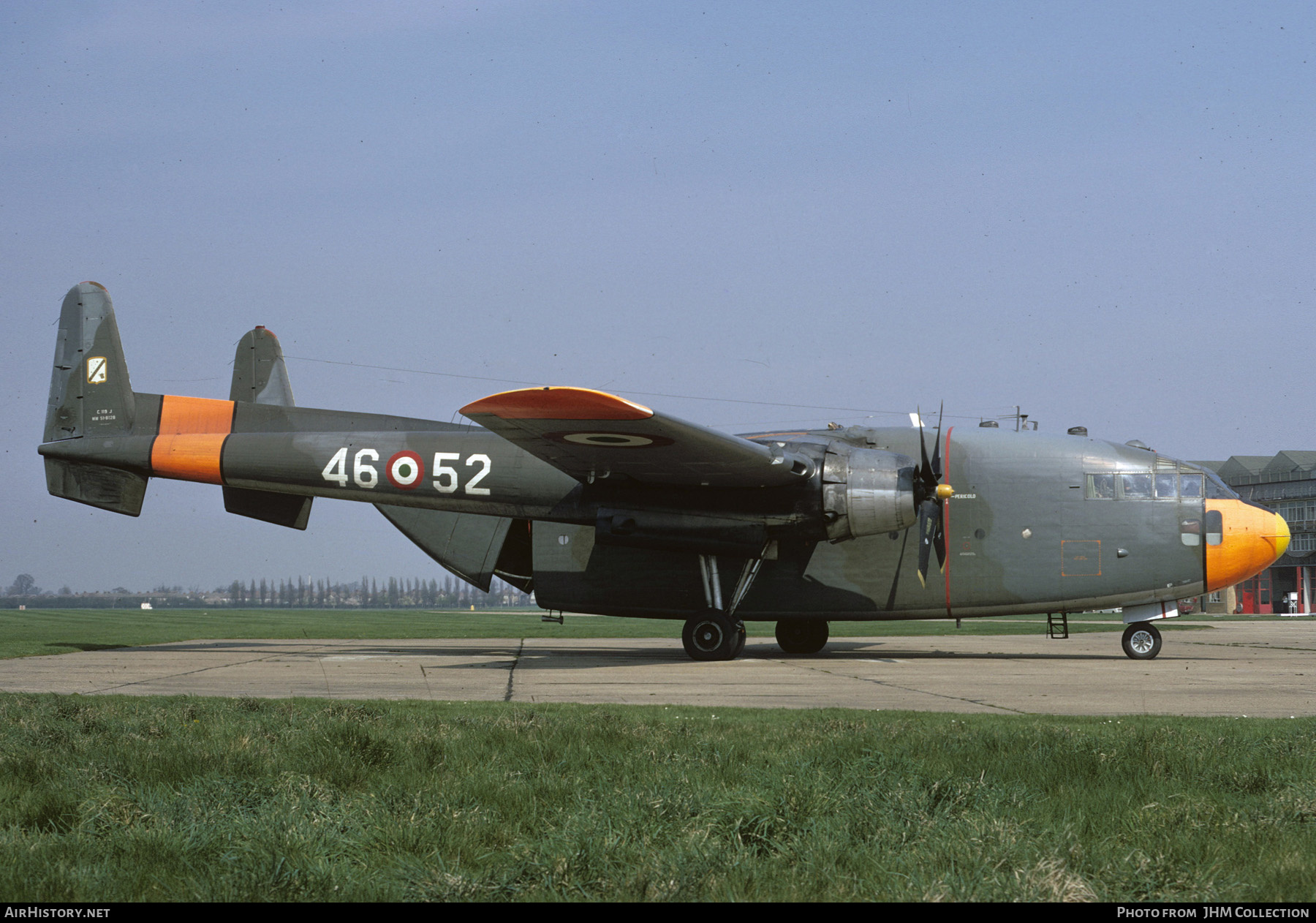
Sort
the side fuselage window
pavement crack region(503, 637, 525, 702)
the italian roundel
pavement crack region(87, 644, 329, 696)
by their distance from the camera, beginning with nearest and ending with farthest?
pavement crack region(503, 637, 525, 702) < pavement crack region(87, 644, 329, 696) < the side fuselage window < the italian roundel

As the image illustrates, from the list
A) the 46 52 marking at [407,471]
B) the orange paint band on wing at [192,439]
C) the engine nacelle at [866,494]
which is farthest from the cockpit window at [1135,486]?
the orange paint band on wing at [192,439]

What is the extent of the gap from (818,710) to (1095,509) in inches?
421

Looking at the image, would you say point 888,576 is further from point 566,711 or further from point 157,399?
point 157,399

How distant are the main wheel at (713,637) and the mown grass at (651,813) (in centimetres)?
1049

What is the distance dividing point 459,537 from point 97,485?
7.52 meters

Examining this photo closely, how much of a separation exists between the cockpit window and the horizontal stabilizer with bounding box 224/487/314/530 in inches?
628

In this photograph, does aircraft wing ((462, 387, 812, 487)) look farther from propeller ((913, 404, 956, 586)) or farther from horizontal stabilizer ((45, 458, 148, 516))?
horizontal stabilizer ((45, 458, 148, 516))

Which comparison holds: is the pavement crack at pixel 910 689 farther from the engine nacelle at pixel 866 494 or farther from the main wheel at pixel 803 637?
the main wheel at pixel 803 637

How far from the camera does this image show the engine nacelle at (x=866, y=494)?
17.1 m

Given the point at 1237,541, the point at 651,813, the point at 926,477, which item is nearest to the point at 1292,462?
the point at 1237,541

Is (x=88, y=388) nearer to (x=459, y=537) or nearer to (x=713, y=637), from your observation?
(x=459, y=537)

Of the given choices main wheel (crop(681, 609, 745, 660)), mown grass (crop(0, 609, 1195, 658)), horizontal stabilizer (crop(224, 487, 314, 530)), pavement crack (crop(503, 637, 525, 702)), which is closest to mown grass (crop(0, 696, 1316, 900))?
pavement crack (crop(503, 637, 525, 702))

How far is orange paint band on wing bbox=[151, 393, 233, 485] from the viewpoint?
20.1 metres

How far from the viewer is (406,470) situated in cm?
1908
